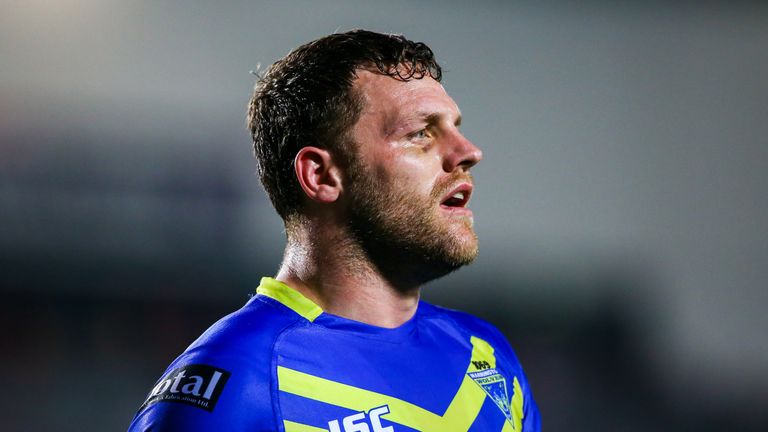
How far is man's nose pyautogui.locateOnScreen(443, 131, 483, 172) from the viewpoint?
1.86 meters

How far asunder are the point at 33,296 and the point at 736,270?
6.86 metres

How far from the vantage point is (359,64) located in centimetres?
196

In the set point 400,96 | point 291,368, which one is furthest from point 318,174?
point 291,368

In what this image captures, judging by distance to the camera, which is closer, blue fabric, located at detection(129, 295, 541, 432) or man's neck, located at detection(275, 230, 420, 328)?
blue fabric, located at detection(129, 295, 541, 432)

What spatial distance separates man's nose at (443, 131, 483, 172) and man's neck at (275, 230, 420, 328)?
11.6 inches

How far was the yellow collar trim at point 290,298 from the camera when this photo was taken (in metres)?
1.82

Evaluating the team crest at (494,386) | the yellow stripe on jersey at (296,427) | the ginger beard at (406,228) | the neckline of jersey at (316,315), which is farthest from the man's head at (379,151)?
the yellow stripe on jersey at (296,427)

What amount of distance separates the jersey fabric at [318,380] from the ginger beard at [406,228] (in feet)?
0.55

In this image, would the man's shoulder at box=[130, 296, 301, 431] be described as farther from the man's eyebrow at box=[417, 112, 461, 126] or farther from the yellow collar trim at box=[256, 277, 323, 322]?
the man's eyebrow at box=[417, 112, 461, 126]

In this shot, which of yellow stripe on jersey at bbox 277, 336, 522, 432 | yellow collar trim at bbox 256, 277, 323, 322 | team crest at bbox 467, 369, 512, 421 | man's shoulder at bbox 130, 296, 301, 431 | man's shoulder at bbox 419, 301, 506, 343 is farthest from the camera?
man's shoulder at bbox 419, 301, 506, 343

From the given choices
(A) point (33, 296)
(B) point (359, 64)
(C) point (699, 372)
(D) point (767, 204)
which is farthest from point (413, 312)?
(D) point (767, 204)

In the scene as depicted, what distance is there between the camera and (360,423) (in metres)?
1.69

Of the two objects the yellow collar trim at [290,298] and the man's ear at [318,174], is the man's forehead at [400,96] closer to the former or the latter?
the man's ear at [318,174]

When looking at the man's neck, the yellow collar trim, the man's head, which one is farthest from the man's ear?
the yellow collar trim
